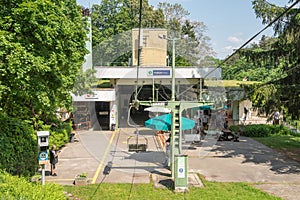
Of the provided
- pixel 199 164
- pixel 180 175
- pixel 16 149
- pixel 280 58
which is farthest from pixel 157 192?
pixel 280 58

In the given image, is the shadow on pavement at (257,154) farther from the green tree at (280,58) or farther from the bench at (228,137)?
the green tree at (280,58)

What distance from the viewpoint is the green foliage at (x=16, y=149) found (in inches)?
342

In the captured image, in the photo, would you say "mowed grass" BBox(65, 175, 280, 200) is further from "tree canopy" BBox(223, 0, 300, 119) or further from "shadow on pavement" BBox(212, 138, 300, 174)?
"tree canopy" BBox(223, 0, 300, 119)

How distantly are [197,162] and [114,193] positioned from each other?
4.68 meters

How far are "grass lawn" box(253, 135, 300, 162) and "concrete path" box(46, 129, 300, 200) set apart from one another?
53cm

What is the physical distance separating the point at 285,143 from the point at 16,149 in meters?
13.6

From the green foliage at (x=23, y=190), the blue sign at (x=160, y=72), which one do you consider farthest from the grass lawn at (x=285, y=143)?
the green foliage at (x=23, y=190)

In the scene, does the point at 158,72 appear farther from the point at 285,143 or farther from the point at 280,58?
the point at 285,143

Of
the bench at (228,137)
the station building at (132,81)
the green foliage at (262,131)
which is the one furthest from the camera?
the station building at (132,81)

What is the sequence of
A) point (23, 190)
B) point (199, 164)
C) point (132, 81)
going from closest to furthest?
1. point (23, 190)
2. point (199, 164)
3. point (132, 81)

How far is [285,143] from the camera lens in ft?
54.5

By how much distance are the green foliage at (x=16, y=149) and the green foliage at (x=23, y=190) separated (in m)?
1.52

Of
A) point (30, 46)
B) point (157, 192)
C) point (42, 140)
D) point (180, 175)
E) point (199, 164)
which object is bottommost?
point (157, 192)

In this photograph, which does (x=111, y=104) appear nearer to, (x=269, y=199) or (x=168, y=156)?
(x=168, y=156)
